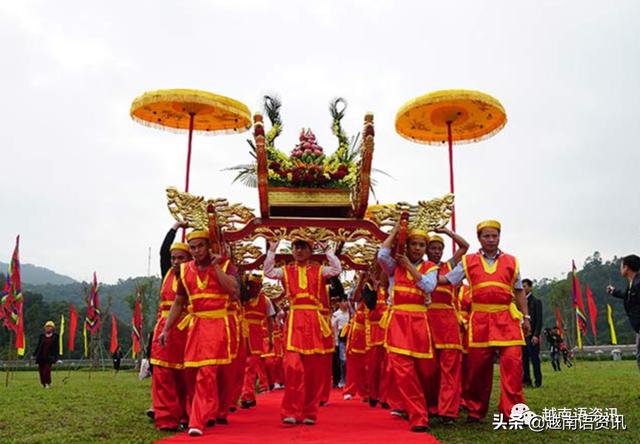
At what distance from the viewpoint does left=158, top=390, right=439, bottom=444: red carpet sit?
447 centimetres

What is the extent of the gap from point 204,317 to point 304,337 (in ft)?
3.22

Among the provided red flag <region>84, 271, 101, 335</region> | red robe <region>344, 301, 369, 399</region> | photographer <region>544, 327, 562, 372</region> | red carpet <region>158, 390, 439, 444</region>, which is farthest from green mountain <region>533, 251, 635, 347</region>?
red carpet <region>158, 390, 439, 444</region>

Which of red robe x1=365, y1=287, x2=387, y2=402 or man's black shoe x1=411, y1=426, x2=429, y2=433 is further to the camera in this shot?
red robe x1=365, y1=287, x2=387, y2=402

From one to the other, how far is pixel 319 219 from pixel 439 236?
1233 mm

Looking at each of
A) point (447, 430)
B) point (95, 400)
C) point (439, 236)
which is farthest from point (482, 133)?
point (95, 400)

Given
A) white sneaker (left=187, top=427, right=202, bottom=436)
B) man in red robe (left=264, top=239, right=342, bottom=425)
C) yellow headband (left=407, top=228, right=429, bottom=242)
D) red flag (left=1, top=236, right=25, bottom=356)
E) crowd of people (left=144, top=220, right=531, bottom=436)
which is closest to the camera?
white sneaker (left=187, top=427, right=202, bottom=436)

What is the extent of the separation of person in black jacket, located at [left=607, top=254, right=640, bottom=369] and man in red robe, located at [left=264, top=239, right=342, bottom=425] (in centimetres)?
316

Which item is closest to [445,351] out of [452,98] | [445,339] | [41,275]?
[445,339]

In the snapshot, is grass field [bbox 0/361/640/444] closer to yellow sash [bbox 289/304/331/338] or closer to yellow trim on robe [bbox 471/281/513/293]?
yellow trim on robe [bbox 471/281/513/293]

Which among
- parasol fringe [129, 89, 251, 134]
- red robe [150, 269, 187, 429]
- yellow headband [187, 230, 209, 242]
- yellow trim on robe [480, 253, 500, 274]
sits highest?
parasol fringe [129, 89, 251, 134]

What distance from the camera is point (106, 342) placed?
40.5 m

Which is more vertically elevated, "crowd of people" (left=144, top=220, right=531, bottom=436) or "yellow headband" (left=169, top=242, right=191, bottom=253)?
"yellow headband" (left=169, top=242, right=191, bottom=253)

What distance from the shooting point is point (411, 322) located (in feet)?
17.6

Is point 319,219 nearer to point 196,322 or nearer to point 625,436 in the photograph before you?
point 196,322
